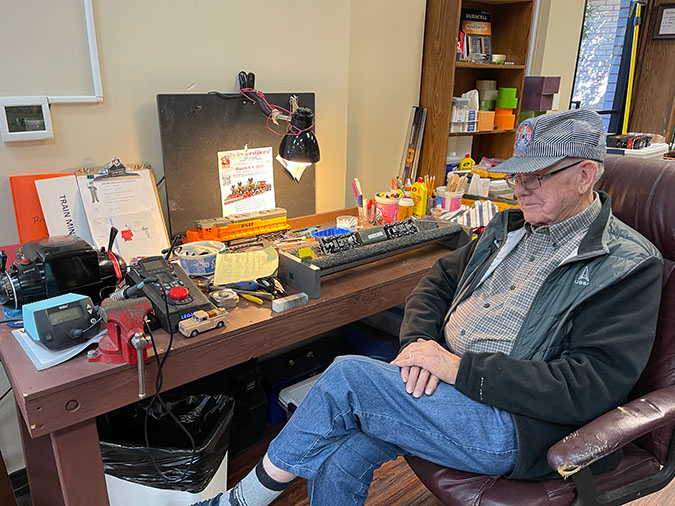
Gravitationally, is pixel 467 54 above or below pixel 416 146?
above

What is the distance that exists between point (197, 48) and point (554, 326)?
1.41 meters

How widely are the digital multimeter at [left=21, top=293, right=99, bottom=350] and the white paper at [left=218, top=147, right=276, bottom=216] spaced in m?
0.78

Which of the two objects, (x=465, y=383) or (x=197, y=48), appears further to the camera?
(x=197, y=48)

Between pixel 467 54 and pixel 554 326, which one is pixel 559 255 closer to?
pixel 554 326

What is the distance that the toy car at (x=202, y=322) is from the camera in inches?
46.1

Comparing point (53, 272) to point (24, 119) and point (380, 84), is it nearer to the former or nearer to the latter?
point (24, 119)

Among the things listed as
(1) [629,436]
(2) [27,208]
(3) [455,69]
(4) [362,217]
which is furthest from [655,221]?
(2) [27,208]

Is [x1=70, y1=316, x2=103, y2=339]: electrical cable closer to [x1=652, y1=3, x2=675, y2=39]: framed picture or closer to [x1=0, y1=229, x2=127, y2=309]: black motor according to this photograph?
[x1=0, y1=229, x2=127, y2=309]: black motor

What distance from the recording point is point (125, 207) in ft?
5.22

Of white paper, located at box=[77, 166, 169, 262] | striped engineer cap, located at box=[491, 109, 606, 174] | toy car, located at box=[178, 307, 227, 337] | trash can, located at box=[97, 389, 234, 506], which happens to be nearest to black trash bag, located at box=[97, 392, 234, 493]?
trash can, located at box=[97, 389, 234, 506]

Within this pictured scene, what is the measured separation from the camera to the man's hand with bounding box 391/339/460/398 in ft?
3.71

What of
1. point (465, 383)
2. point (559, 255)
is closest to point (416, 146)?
point (559, 255)

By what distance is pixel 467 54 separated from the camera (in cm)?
270

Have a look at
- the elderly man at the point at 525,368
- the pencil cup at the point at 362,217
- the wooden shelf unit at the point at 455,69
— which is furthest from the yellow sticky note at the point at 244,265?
the wooden shelf unit at the point at 455,69
